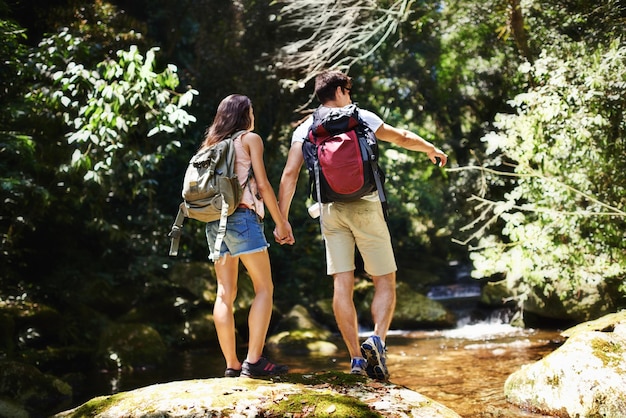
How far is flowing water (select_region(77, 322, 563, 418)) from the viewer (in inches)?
202

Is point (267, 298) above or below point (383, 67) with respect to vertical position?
below

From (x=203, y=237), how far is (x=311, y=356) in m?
3.19

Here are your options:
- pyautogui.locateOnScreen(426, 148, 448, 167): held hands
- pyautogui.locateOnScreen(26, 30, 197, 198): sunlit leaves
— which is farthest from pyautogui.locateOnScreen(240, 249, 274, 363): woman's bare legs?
pyautogui.locateOnScreen(26, 30, 197, 198): sunlit leaves

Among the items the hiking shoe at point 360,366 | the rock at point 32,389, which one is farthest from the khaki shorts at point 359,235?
the rock at point 32,389

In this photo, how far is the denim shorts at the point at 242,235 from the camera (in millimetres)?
3543

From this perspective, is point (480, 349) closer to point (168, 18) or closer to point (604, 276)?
point (604, 276)

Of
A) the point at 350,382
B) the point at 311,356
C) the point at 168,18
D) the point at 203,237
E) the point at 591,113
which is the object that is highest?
the point at 168,18

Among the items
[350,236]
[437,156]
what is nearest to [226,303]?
[350,236]

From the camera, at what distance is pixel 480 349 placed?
→ 8.27m

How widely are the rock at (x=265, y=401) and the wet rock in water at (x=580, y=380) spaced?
58.9 inches

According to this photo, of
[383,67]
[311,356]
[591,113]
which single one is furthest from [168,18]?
[591,113]

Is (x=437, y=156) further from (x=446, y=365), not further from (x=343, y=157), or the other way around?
(x=446, y=365)

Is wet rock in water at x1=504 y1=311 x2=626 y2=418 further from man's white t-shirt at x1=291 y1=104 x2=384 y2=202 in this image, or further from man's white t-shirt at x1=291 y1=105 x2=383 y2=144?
man's white t-shirt at x1=291 y1=105 x2=383 y2=144

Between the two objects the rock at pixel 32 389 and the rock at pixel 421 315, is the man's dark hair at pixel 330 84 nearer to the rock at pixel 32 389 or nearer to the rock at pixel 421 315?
the rock at pixel 32 389
